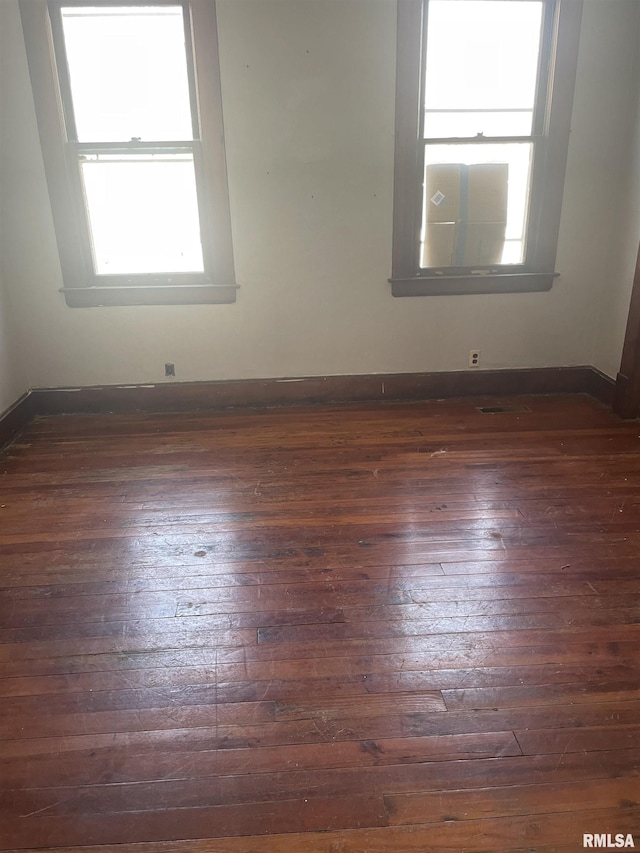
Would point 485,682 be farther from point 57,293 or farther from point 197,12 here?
point 197,12

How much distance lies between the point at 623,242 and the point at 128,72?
9.58 feet

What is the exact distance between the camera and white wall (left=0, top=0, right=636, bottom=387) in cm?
317

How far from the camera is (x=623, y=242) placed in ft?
11.5

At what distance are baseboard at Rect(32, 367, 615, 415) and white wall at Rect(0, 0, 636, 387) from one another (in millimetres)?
70

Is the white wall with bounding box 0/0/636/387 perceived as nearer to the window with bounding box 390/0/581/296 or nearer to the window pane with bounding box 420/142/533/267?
the window with bounding box 390/0/581/296

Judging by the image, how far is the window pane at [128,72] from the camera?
10.2ft

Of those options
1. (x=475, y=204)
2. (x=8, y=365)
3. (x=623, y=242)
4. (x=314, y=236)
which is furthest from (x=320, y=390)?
(x=623, y=242)

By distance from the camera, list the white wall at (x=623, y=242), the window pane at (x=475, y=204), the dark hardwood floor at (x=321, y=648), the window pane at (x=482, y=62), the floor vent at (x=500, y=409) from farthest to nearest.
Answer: the floor vent at (x=500, y=409) → the window pane at (x=475, y=204) → the white wall at (x=623, y=242) → the window pane at (x=482, y=62) → the dark hardwood floor at (x=321, y=648)

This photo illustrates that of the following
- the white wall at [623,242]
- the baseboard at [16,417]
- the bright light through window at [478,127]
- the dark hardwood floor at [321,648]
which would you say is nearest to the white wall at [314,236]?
the white wall at [623,242]

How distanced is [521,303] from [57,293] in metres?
2.81

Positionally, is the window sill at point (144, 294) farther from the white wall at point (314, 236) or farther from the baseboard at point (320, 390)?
the baseboard at point (320, 390)

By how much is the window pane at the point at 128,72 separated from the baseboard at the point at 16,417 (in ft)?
4.98

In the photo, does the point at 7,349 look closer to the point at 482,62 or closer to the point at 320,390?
the point at 320,390

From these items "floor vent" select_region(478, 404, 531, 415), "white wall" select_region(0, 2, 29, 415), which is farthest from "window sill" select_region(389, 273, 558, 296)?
"white wall" select_region(0, 2, 29, 415)
